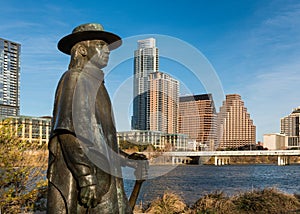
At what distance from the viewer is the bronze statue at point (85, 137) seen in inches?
151

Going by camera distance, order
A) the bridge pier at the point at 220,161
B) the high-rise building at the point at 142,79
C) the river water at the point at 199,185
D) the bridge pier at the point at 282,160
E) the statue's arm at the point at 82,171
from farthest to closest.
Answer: the bridge pier at the point at 282,160 → the bridge pier at the point at 220,161 → the river water at the point at 199,185 → the high-rise building at the point at 142,79 → the statue's arm at the point at 82,171

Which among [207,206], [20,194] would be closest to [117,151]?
[20,194]

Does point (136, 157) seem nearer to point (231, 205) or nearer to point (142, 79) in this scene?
point (142, 79)

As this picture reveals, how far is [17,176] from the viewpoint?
1032cm

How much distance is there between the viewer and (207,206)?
13.8 metres

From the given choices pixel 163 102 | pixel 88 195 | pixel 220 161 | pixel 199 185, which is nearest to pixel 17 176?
pixel 163 102

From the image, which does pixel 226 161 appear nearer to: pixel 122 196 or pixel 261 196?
pixel 261 196

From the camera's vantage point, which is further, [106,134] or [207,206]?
[207,206]

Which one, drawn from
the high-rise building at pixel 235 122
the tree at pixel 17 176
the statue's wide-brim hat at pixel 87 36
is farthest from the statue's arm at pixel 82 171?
the high-rise building at pixel 235 122

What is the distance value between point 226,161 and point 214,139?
107 meters

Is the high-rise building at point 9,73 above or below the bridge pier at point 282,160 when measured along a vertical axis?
above

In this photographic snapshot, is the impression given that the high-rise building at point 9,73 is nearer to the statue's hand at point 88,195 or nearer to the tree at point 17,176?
the tree at point 17,176

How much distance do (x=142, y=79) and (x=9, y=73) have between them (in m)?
119

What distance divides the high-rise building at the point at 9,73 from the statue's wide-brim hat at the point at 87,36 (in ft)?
335
